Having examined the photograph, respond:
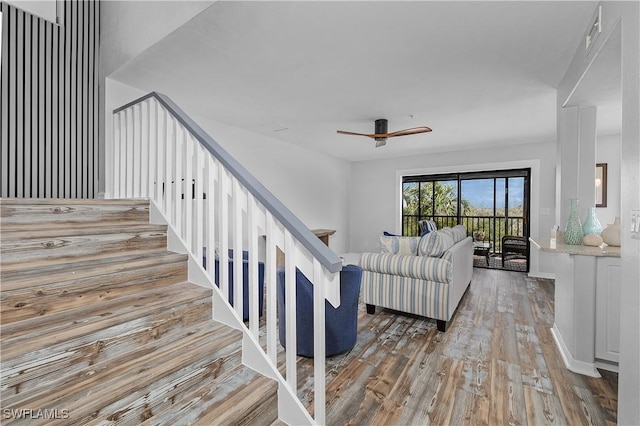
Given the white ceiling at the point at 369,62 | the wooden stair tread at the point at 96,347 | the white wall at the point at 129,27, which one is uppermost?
the white wall at the point at 129,27

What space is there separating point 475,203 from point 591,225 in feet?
13.5

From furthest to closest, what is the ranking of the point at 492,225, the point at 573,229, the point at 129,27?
the point at 492,225, the point at 129,27, the point at 573,229

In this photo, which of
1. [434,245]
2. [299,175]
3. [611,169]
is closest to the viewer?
[434,245]

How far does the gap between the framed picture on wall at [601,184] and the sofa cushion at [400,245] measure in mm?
3904

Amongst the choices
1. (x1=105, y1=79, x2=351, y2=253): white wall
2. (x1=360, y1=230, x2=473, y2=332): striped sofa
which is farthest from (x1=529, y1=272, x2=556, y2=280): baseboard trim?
(x1=105, y1=79, x2=351, y2=253): white wall

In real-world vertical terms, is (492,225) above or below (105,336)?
above

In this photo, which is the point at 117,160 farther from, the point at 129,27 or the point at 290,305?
the point at 290,305

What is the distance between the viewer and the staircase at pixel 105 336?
1.12 m

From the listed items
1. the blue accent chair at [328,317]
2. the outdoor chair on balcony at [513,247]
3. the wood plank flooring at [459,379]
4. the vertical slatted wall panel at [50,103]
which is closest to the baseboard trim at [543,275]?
the outdoor chair on balcony at [513,247]

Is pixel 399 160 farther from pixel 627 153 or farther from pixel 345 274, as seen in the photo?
pixel 627 153

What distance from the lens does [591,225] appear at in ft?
7.77

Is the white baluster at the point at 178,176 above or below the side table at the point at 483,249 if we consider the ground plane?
above

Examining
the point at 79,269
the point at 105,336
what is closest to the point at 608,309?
the point at 105,336

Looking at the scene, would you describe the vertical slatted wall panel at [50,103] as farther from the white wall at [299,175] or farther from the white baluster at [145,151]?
the white wall at [299,175]
